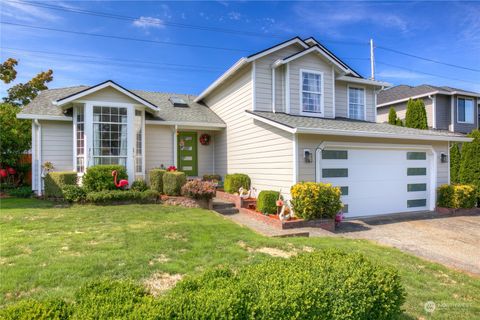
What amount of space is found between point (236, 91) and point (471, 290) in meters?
9.93

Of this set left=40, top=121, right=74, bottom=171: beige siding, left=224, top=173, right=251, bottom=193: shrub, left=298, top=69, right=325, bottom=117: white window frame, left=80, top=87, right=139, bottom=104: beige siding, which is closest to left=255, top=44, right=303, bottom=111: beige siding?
left=298, top=69, right=325, bottom=117: white window frame

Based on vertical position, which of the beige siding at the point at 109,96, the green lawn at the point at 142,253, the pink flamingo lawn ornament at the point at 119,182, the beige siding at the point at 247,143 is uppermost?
the beige siding at the point at 109,96

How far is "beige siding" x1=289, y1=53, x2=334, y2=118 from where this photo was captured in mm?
11102

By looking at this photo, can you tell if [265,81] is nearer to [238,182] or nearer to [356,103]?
[238,182]

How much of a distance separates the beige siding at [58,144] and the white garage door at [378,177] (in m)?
9.47

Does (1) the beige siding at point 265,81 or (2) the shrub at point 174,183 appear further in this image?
(1) the beige siding at point 265,81

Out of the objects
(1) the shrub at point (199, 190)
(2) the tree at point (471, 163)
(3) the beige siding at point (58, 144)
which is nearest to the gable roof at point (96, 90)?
(3) the beige siding at point (58, 144)

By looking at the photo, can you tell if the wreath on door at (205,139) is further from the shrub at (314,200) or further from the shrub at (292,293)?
the shrub at (292,293)

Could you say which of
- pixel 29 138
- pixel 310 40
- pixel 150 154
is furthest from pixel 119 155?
pixel 310 40

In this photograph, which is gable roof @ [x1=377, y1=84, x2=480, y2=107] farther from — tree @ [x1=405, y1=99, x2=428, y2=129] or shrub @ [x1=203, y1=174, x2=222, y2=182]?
shrub @ [x1=203, y1=174, x2=222, y2=182]

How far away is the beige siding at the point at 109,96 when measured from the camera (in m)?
10.6

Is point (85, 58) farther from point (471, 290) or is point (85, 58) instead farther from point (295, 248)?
point (471, 290)

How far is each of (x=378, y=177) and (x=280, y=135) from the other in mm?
3752

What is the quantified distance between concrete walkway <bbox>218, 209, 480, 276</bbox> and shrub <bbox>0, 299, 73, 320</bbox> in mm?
4919
